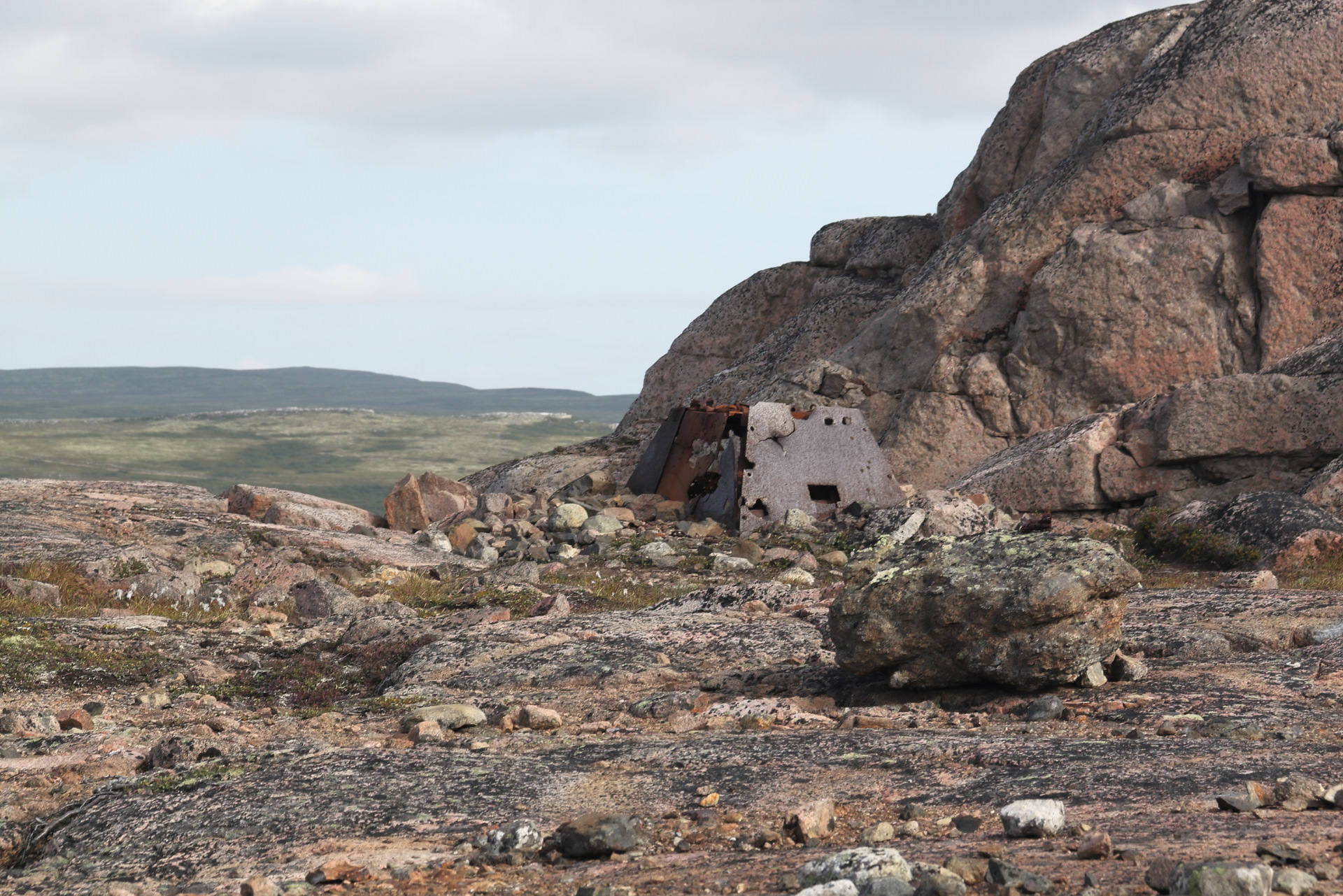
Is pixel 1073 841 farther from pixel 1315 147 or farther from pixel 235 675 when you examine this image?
pixel 1315 147

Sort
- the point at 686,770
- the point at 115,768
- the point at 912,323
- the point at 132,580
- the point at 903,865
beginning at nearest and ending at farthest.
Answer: the point at 903,865, the point at 686,770, the point at 115,768, the point at 132,580, the point at 912,323

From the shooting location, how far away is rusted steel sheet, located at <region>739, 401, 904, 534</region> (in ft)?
53.9

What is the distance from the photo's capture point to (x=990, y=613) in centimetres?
607

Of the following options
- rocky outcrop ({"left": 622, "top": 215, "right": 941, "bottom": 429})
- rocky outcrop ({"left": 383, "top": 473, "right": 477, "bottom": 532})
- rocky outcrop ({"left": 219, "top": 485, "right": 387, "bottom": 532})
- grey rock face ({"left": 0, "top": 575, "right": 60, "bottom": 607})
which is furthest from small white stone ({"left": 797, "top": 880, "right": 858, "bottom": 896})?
rocky outcrop ({"left": 622, "top": 215, "right": 941, "bottom": 429})

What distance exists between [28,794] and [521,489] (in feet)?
51.0

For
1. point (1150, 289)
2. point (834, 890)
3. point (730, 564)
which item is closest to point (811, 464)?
point (730, 564)

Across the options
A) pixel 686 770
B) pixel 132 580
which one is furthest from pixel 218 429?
pixel 686 770

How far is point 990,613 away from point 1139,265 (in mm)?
13762

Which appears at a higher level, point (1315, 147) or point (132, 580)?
point (1315, 147)

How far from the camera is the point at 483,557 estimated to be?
15.1m

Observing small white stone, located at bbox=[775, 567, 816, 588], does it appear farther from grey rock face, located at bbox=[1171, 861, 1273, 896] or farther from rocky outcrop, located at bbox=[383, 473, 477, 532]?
grey rock face, located at bbox=[1171, 861, 1273, 896]

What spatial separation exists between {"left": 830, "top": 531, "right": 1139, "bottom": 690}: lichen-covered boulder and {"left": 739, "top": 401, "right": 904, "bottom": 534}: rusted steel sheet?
971 cm

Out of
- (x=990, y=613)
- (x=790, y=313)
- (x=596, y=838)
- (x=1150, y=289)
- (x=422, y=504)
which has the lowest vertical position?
(x=422, y=504)

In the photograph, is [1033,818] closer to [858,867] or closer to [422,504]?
[858,867]
